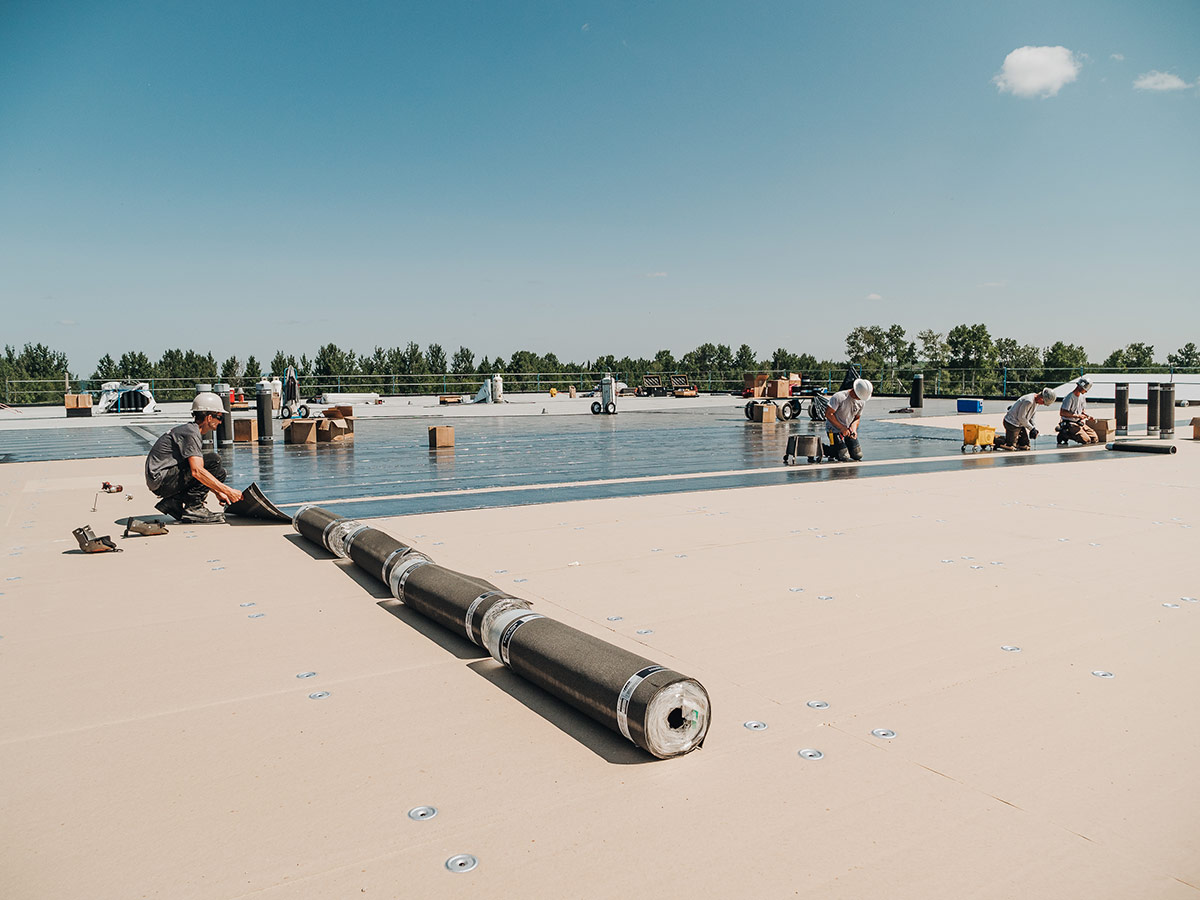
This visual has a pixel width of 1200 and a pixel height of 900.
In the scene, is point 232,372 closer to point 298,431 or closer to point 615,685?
point 298,431

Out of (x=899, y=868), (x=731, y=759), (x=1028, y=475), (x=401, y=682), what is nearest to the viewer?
(x=899, y=868)

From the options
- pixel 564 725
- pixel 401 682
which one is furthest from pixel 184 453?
pixel 564 725

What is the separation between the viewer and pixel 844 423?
13.9 metres

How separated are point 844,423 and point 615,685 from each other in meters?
11.4

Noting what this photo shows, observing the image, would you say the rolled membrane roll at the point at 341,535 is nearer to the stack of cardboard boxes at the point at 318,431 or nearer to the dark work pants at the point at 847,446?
the dark work pants at the point at 847,446

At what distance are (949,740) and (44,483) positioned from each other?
504 inches

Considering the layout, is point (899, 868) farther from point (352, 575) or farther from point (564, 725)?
point (352, 575)

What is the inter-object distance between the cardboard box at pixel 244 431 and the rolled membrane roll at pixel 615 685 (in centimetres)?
1776

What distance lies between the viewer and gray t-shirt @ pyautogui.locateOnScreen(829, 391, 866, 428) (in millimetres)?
13703

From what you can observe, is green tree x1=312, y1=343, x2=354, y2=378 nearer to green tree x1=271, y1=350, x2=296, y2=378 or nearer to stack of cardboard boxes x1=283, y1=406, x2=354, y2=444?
green tree x1=271, y1=350, x2=296, y2=378

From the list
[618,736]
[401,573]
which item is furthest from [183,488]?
[618,736]

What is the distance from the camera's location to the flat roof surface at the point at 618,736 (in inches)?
97.7

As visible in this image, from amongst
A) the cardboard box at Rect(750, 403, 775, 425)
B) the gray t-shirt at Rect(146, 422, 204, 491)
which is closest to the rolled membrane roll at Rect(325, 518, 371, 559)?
the gray t-shirt at Rect(146, 422, 204, 491)

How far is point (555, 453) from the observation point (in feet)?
53.8
